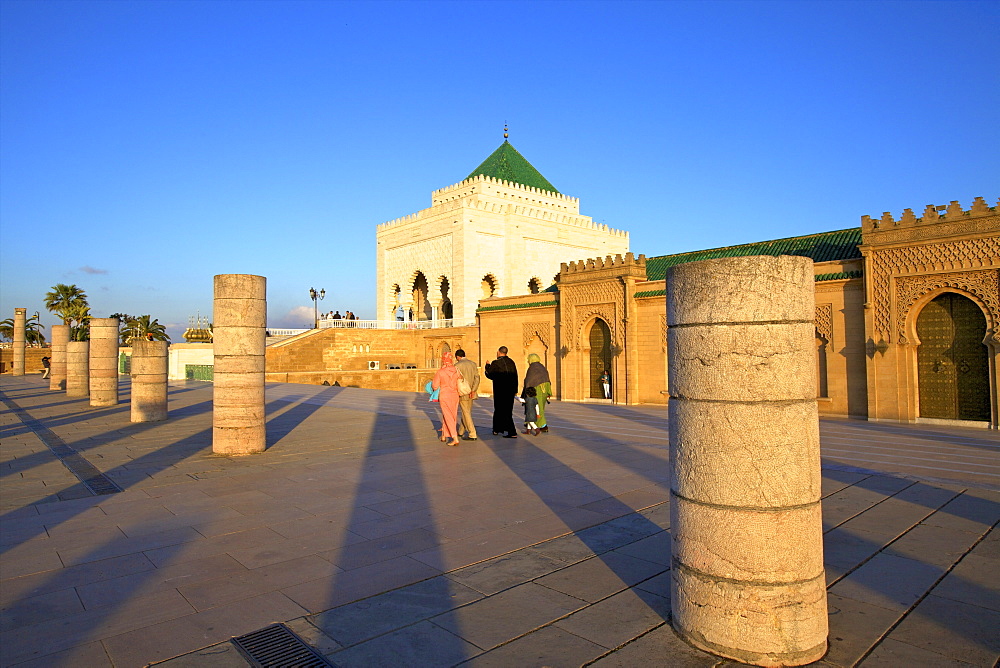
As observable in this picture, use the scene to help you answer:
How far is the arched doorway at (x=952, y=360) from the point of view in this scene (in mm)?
12422

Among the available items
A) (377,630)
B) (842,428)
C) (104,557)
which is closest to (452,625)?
(377,630)

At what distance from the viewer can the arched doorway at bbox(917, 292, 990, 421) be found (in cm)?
1242

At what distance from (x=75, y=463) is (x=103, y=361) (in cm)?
A: 954

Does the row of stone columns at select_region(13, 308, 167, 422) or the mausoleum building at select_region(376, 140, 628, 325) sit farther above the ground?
the mausoleum building at select_region(376, 140, 628, 325)

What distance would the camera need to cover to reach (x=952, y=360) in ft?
41.8

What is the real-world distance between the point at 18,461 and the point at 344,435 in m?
4.36

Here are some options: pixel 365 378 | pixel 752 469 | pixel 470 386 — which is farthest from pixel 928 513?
pixel 365 378

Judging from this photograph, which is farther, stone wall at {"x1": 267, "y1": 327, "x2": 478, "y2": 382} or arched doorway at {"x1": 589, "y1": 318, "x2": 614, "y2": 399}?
stone wall at {"x1": 267, "y1": 327, "x2": 478, "y2": 382}

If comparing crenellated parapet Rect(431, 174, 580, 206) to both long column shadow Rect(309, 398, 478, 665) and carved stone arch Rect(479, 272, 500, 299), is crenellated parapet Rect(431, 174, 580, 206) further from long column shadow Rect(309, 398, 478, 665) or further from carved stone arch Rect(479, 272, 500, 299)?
long column shadow Rect(309, 398, 478, 665)

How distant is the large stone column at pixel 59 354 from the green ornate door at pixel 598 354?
61.5 feet

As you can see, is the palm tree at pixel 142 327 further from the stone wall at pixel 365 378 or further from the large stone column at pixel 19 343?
the stone wall at pixel 365 378

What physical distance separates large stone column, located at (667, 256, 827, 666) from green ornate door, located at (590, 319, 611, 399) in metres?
16.1

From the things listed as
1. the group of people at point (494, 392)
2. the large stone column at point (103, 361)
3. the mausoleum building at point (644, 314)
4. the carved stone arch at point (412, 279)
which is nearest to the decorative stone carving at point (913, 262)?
the mausoleum building at point (644, 314)

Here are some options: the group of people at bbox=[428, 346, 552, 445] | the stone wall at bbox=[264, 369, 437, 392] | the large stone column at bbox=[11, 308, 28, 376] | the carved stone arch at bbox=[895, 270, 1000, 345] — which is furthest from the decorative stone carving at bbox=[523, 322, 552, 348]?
the large stone column at bbox=[11, 308, 28, 376]
